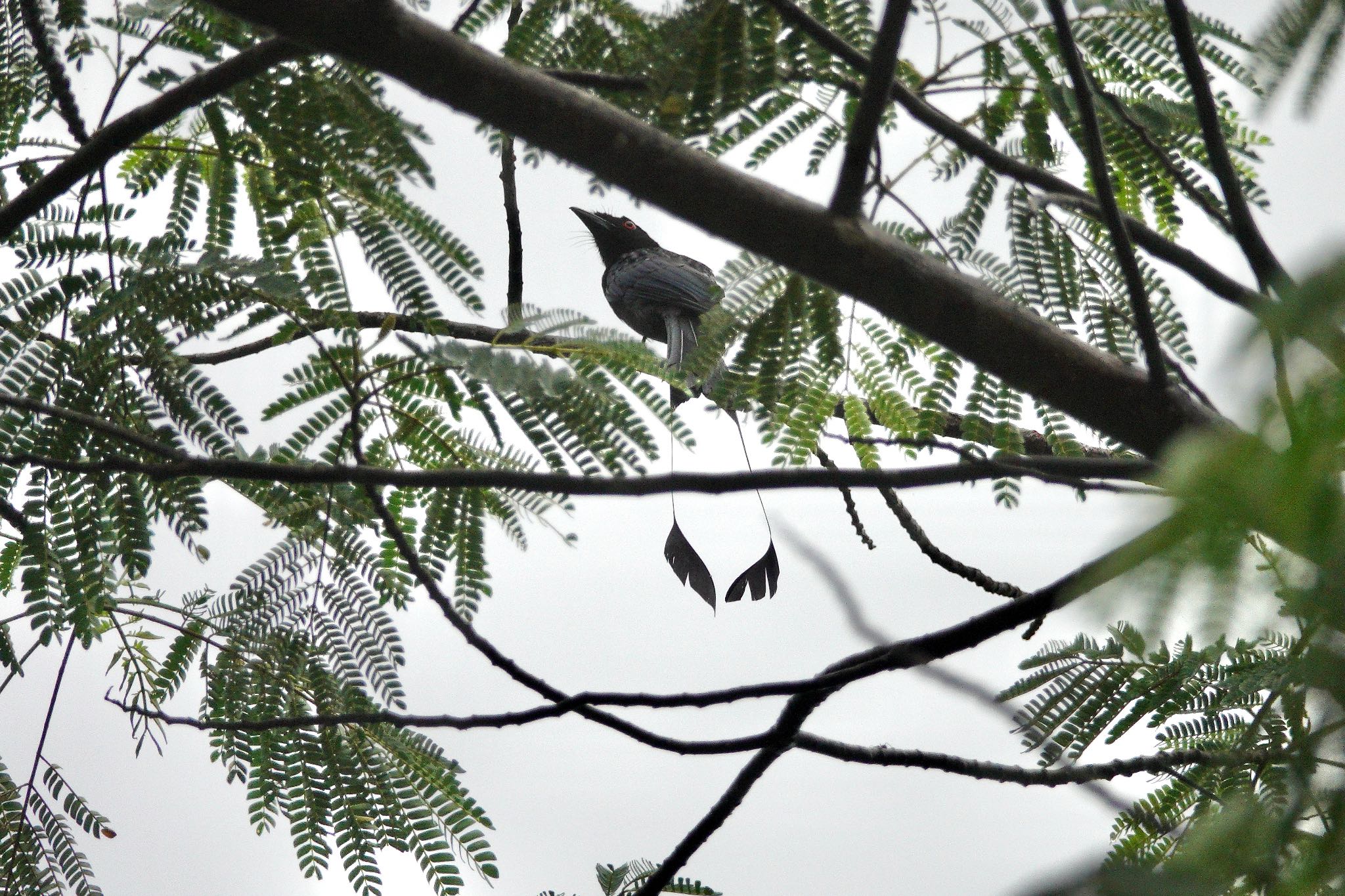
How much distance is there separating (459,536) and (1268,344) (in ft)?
5.38

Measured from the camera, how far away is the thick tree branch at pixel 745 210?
1300 mm

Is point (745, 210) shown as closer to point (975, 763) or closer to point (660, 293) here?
point (975, 763)

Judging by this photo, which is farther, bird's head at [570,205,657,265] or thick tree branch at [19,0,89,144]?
bird's head at [570,205,657,265]

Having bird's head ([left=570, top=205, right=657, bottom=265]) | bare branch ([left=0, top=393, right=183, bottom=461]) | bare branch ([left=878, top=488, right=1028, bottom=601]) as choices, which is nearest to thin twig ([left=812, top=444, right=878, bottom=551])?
bare branch ([left=878, top=488, right=1028, bottom=601])

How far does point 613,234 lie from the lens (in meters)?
6.52

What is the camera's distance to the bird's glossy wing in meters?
4.90

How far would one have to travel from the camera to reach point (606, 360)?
1.85m

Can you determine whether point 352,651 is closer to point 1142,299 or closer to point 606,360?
point 606,360

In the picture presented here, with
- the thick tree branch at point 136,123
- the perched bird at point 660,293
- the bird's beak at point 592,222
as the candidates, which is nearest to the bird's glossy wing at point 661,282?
the perched bird at point 660,293

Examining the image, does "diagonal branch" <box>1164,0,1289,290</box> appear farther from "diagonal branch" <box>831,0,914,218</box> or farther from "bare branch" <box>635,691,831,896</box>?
"bare branch" <box>635,691,831,896</box>

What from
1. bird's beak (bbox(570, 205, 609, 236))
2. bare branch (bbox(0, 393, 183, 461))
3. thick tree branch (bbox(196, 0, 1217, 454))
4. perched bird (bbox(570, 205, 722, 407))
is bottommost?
bare branch (bbox(0, 393, 183, 461))

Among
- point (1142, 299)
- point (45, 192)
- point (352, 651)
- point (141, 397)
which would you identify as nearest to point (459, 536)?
point (352, 651)

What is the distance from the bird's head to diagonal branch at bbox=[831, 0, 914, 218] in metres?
5.11

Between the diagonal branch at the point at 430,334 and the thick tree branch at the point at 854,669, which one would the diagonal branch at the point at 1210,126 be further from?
the diagonal branch at the point at 430,334
